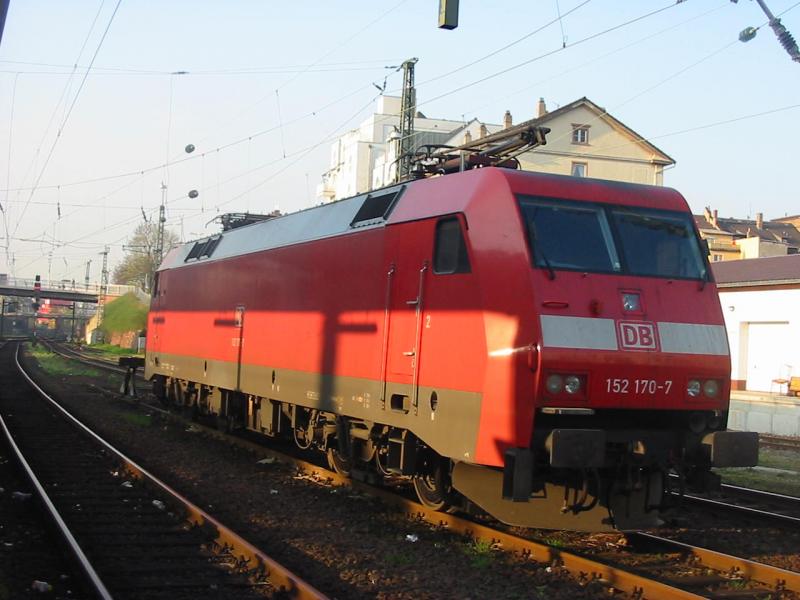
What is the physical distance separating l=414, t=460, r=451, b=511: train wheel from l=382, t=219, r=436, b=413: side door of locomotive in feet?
2.68

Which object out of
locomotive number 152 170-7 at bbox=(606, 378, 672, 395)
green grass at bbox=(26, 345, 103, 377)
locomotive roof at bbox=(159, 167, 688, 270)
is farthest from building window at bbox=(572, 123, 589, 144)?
locomotive number 152 170-7 at bbox=(606, 378, 672, 395)

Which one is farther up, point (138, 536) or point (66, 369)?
point (138, 536)

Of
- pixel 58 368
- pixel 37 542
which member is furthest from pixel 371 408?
pixel 58 368

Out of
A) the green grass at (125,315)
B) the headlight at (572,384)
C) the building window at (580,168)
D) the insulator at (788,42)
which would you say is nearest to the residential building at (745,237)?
the building window at (580,168)

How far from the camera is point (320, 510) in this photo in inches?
382

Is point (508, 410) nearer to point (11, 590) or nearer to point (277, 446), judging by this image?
point (11, 590)

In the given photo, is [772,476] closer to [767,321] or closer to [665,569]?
[665,569]

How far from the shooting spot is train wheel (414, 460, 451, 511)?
890cm

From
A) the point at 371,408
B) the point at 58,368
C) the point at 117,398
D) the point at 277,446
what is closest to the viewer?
the point at 371,408

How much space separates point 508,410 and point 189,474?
645 cm

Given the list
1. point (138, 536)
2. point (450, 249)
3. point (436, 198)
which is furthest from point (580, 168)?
point (138, 536)

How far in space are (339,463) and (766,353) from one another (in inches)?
957

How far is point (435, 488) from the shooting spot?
29.8ft

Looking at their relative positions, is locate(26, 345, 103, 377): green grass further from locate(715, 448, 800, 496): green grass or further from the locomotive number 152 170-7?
the locomotive number 152 170-7
